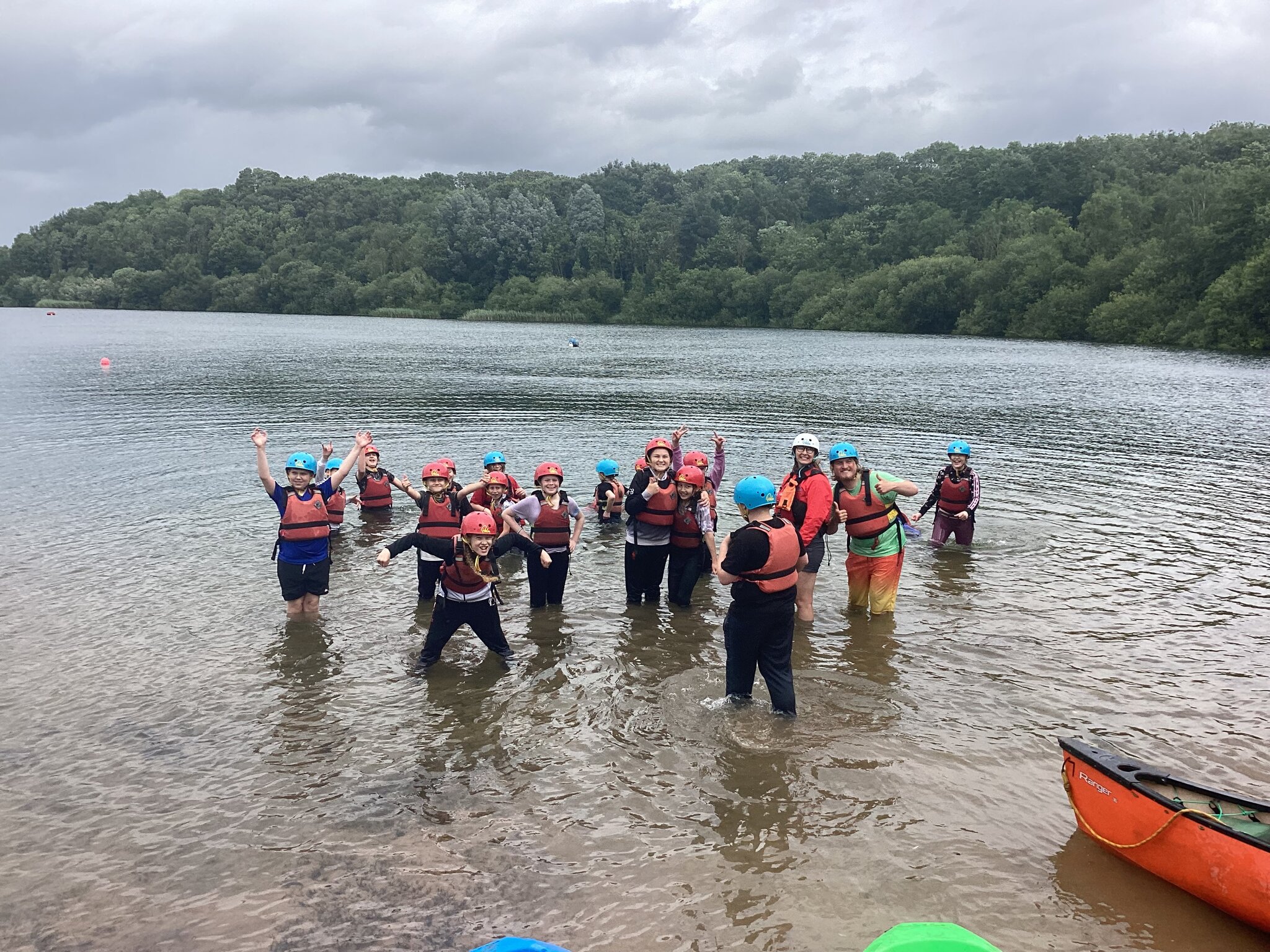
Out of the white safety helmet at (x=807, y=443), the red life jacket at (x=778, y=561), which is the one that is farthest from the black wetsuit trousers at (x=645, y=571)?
the red life jacket at (x=778, y=561)

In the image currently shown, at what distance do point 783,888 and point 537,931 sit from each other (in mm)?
Answer: 1745

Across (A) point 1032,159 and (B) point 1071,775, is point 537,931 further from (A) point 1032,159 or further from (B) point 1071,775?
(A) point 1032,159

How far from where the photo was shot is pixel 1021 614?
11.7 m

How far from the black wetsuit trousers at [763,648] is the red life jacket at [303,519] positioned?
5309 millimetres

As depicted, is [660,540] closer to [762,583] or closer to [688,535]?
[688,535]

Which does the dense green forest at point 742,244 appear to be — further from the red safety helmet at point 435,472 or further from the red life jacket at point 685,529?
the red safety helmet at point 435,472

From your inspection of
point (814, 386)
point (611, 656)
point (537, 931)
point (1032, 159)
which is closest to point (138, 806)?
point (537, 931)

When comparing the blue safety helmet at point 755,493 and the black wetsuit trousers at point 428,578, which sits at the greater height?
the blue safety helmet at point 755,493

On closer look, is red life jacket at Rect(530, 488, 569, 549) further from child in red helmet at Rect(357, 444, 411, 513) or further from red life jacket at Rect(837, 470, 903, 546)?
child in red helmet at Rect(357, 444, 411, 513)

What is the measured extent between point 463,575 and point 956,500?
911 cm

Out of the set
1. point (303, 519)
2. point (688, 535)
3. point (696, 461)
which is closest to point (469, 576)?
point (303, 519)

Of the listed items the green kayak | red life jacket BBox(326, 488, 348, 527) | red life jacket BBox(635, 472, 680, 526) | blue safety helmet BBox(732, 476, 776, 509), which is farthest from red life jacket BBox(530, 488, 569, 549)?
the green kayak

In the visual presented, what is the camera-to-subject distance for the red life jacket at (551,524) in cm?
1112

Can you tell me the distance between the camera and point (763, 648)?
802cm
